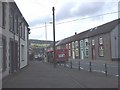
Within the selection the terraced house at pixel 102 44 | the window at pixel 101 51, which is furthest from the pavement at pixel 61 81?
the window at pixel 101 51

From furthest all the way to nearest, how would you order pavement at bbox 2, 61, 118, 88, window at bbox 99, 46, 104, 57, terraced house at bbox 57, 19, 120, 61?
window at bbox 99, 46, 104, 57 → terraced house at bbox 57, 19, 120, 61 → pavement at bbox 2, 61, 118, 88

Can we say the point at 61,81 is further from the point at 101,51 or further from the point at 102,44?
the point at 101,51

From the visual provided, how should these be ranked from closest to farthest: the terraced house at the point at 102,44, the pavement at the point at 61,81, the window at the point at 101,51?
the pavement at the point at 61,81
the terraced house at the point at 102,44
the window at the point at 101,51

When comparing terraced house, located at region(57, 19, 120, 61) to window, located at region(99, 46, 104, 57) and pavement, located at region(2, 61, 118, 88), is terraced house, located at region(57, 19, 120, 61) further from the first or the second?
pavement, located at region(2, 61, 118, 88)

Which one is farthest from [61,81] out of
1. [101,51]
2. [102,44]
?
[101,51]

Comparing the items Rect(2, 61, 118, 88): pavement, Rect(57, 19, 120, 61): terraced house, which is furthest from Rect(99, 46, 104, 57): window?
Rect(2, 61, 118, 88): pavement

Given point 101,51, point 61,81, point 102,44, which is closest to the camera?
point 61,81

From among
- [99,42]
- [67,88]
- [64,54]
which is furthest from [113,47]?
[67,88]

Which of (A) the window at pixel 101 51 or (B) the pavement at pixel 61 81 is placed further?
(A) the window at pixel 101 51

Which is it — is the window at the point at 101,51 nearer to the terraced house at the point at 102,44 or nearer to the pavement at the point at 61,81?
the terraced house at the point at 102,44

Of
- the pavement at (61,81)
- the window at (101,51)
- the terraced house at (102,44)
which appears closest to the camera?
the pavement at (61,81)

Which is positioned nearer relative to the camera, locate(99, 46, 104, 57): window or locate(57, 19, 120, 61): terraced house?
locate(57, 19, 120, 61): terraced house

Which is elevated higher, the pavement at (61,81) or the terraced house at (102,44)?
the terraced house at (102,44)

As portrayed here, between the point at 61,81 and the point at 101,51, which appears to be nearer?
the point at 61,81
